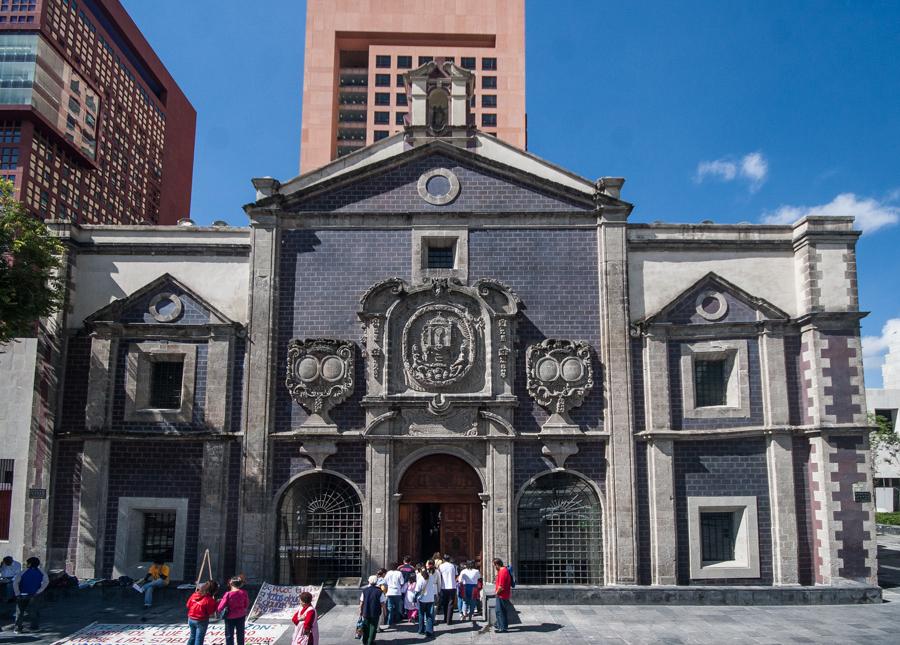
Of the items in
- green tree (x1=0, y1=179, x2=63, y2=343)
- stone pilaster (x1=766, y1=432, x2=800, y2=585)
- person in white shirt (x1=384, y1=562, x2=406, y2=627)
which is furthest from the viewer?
stone pilaster (x1=766, y1=432, x2=800, y2=585)

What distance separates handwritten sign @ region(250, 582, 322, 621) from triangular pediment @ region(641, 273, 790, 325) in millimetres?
12130

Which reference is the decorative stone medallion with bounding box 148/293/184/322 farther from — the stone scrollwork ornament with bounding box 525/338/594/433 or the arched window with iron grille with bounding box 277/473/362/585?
the stone scrollwork ornament with bounding box 525/338/594/433

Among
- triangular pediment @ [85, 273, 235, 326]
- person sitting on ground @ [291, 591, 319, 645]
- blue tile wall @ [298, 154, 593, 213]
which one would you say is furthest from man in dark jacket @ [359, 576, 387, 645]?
blue tile wall @ [298, 154, 593, 213]

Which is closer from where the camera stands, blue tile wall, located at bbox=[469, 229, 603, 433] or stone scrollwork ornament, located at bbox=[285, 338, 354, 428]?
stone scrollwork ornament, located at bbox=[285, 338, 354, 428]

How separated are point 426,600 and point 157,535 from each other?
9.30m

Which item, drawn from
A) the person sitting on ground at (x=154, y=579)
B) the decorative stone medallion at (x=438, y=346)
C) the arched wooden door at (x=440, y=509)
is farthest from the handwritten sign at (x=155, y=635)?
the decorative stone medallion at (x=438, y=346)

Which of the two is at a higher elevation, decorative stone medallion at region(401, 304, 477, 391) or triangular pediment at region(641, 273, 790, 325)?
triangular pediment at region(641, 273, 790, 325)

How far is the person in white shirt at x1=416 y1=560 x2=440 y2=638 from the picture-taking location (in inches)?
663

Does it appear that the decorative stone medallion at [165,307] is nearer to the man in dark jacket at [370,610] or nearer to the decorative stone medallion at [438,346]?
the decorative stone medallion at [438,346]

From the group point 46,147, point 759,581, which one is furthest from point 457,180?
point 46,147

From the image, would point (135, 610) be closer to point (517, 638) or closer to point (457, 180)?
point (517, 638)

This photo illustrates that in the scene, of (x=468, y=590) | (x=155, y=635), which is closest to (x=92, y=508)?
(x=155, y=635)

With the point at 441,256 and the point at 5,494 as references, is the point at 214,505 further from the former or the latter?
the point at 441,256

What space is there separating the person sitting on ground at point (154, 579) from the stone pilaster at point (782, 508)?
1647 centimetres
